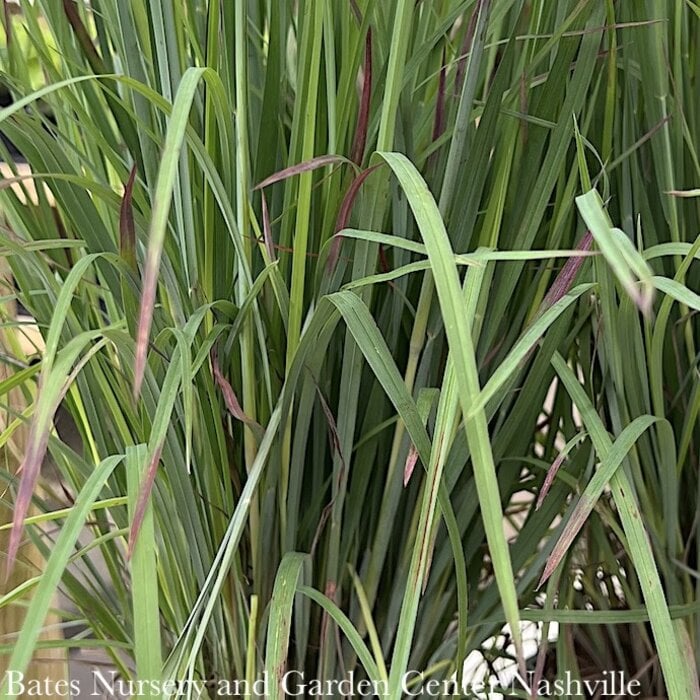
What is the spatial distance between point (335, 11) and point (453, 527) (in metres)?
0.21

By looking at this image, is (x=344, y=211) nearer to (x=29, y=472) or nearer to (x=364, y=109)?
(x=364, y=109)

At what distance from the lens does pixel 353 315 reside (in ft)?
0.88

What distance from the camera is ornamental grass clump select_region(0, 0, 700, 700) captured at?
29 cm

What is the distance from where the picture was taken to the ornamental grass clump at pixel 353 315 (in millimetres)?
288

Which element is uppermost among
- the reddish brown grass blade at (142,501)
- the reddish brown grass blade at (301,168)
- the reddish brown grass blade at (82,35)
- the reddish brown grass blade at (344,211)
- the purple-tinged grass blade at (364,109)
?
the reddish brown grass blade at (82,35)

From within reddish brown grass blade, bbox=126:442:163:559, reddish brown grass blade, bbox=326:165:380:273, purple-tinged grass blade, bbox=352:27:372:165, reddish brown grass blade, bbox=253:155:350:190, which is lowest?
reddish brown grass blade, bbox=126:442:163:559

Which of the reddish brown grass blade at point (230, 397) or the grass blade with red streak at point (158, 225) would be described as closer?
the grass blade with red streak at point (158, 225)

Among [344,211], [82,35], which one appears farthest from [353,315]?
[82,35]

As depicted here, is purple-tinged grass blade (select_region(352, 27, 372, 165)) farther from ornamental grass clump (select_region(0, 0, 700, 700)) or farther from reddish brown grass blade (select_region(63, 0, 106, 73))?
reddish brown grass blade (select_region(63, 0, 106, 73))

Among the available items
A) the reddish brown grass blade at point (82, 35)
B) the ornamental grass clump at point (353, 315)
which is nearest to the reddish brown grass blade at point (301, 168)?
the ornamental grass clump at point (353, 315)

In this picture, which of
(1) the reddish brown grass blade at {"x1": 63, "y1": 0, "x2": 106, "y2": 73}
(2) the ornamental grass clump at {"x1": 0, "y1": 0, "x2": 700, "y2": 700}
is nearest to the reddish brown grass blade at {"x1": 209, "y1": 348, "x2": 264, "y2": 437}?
(2) the ornamental grass clump at {"x1": 0, "y1": 0, "x2": 700, "y2": 700}

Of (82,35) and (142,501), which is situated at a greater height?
(82,35)

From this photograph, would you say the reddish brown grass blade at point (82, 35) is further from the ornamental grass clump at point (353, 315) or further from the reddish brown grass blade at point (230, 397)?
the reddish brown grass blade at point (230, 397)

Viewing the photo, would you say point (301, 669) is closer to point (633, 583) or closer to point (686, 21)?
point (633, 583)
